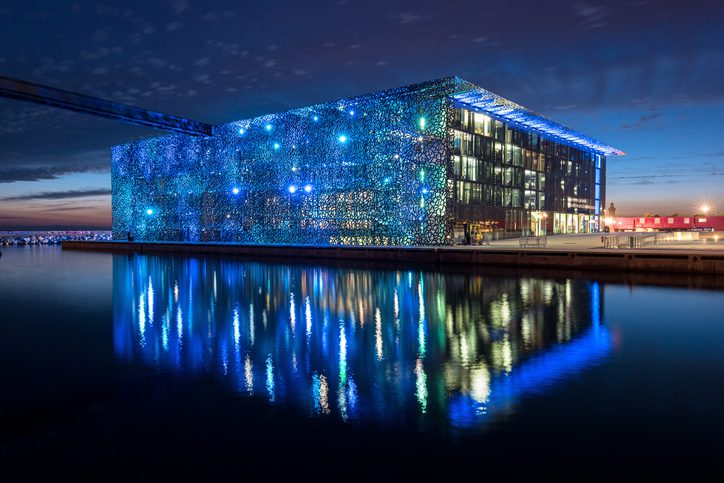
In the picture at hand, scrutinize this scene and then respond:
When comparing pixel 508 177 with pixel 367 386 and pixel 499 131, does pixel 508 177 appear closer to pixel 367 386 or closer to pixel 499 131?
pixel 499 131

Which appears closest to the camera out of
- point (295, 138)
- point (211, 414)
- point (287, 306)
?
point (211, 414)

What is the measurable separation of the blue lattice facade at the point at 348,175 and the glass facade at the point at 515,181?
0.56 feet

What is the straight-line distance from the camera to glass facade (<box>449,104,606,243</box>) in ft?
137

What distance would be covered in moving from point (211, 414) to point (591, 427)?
4.43m

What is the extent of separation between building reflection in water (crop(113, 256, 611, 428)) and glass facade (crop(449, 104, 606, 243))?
22.2 metres

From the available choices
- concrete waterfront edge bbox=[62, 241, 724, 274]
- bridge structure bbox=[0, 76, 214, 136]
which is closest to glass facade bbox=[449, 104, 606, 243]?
concrete waterfront edge bbox=[62, 241, 724, 274]

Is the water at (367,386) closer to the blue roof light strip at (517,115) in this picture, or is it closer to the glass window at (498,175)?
the blue roof light strip at (517,115)

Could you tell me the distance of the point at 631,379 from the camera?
7.89 metres

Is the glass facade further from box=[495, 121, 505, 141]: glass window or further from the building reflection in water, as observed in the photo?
the building reflection in water

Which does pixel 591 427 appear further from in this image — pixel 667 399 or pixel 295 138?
pixel 295 138

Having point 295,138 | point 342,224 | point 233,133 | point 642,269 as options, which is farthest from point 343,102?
point 642,269

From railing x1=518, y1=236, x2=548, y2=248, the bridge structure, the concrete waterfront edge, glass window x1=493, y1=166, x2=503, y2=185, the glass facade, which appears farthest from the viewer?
glass window x1=493, y1=166, x2=503, y2=185

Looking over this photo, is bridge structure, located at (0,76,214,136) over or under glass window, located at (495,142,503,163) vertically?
over

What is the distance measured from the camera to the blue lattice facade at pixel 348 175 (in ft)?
125
